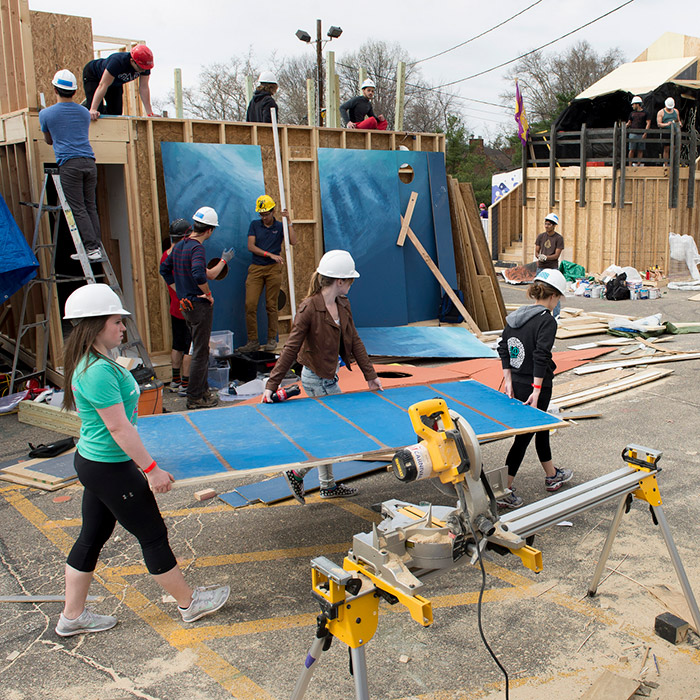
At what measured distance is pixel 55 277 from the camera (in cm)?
855

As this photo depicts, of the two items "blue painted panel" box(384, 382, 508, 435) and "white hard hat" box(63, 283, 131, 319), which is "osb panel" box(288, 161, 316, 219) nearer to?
"blue painted panel" box(384, 382, 508, 435)

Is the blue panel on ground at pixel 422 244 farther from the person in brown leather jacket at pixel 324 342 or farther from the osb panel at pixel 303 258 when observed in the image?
the person in brown leather jacket at pixel 324 342

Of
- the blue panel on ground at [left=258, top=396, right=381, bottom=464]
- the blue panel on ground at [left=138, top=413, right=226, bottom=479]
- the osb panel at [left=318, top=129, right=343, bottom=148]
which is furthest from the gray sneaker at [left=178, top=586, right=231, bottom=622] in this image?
the osb panel at [left=318, top=129, right=343, bottom=148]

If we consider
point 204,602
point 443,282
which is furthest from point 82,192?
point 443,282

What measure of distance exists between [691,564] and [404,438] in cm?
203

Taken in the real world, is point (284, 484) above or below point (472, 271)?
below

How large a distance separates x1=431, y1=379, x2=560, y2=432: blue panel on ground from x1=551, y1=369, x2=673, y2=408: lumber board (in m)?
2.84

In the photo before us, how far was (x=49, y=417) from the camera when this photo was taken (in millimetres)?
7723

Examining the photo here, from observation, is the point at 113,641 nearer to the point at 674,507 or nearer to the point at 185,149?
the point at 674,507

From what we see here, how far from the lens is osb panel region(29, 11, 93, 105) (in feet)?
31.7

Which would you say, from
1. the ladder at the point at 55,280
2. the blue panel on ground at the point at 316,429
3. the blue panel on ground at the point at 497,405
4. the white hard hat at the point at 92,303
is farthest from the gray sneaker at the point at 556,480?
the ladder at the point at 55,280

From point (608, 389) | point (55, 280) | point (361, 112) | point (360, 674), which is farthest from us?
point (361, 112)

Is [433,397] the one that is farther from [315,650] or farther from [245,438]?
[315,650]

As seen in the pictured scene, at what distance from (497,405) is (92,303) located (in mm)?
2939
